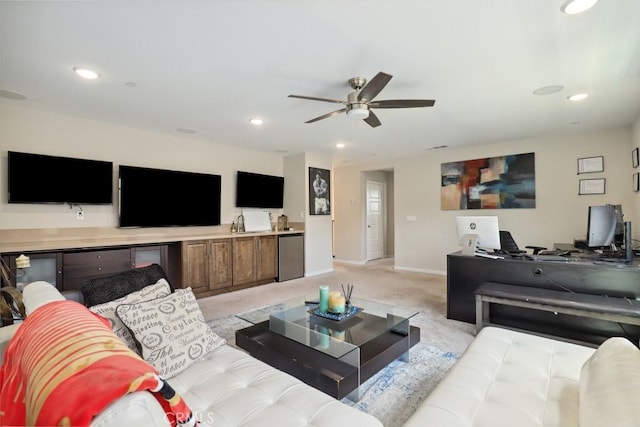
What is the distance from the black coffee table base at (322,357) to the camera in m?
1.80

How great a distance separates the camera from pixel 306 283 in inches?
209

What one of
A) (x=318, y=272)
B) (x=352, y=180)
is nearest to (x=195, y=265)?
(x=318, y=272)

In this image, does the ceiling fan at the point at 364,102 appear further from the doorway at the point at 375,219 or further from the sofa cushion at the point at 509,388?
the doorway at the point at 375,219

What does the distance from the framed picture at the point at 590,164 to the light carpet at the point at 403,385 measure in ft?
12.0

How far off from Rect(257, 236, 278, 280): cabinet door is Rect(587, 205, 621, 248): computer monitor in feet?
14.1

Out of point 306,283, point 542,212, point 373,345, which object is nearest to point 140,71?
point 373,345

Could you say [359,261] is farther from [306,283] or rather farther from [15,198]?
[15,198]

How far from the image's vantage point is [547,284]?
2.90 m

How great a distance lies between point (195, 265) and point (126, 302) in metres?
2.81

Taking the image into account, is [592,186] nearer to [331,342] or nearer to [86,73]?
[331,342]

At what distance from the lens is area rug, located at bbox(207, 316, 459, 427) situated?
1.83 metres

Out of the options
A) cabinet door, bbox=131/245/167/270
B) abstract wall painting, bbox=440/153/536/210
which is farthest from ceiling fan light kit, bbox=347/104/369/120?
abstract wall painting, bbox=440/153/536/210

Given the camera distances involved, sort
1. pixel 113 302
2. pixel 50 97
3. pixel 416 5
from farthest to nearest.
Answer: pixel 50 97 < pixel 416 5 < pixel 113 302

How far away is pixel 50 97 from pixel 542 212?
6791 millimetres
